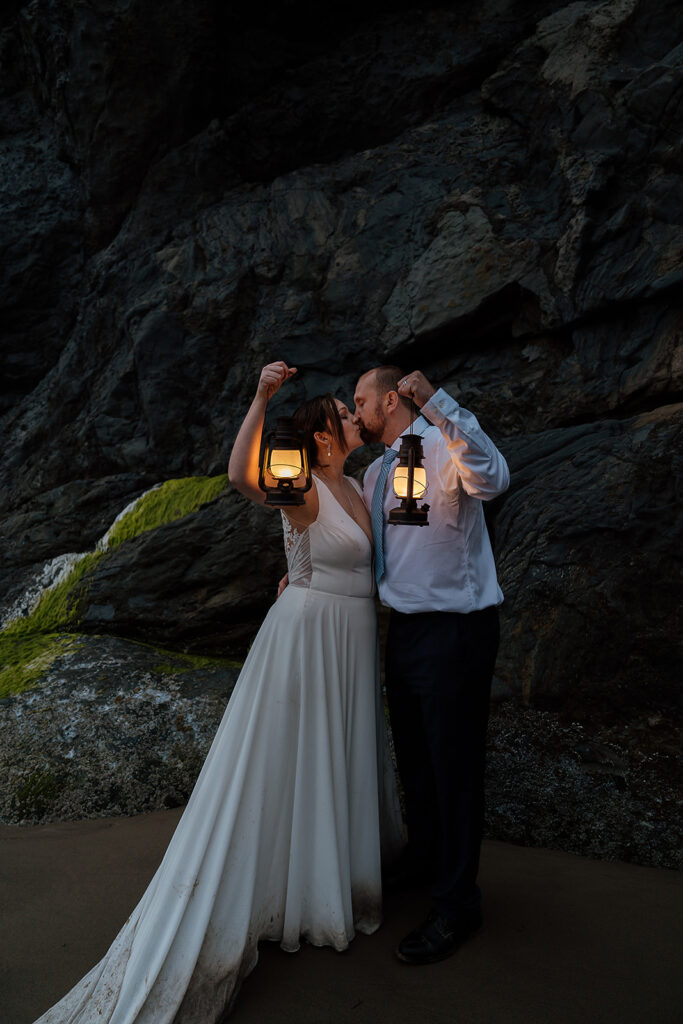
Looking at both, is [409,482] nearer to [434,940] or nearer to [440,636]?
[440,636]

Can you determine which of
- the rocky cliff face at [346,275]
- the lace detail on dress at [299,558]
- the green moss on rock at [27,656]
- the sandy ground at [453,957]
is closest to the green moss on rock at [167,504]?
the rocky cliff face at [346,275]

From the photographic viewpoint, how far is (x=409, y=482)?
306 centimetres

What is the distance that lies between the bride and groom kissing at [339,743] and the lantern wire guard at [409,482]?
0.70 feet

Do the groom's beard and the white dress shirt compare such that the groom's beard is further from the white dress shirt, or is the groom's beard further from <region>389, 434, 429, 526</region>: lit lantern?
<region>389, 434, 429, 526</region>: lit lantern

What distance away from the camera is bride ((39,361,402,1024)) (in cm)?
269

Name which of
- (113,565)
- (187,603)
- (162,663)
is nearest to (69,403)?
(113,565)

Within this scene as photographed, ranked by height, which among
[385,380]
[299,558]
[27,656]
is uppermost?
[385,380]

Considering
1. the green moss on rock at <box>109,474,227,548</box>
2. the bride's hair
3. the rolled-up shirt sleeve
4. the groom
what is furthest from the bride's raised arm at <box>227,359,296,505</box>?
the green moss on rock at <box>109,474,227,548</box>

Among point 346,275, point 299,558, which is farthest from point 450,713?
point 346,275

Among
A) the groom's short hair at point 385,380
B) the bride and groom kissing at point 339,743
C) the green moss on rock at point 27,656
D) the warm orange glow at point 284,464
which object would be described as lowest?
the green moss on rock at point 27,656

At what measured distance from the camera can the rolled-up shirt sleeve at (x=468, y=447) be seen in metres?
3.16

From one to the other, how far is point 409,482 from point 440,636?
0.77 metres

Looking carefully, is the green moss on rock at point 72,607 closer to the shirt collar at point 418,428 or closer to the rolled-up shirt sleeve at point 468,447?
the shirt collar at point 418,428

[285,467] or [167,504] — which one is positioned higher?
[285,467]
